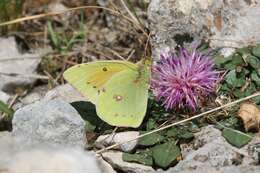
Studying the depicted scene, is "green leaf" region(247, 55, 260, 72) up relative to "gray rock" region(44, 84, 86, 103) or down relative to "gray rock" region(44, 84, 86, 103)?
up

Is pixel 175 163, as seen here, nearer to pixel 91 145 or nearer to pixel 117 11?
pixel 91 145

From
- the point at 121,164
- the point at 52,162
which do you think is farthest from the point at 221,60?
the point at 52,162

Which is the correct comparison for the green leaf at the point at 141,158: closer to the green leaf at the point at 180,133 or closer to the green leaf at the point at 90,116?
the green leaf at the point at 180,133

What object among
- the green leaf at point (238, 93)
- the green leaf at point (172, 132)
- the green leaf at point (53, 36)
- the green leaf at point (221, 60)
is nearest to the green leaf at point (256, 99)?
the green leaf at point (238, 93)

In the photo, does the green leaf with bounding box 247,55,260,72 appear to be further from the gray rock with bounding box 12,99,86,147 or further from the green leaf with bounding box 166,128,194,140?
the gray rock with bounding box 12,99,86,147

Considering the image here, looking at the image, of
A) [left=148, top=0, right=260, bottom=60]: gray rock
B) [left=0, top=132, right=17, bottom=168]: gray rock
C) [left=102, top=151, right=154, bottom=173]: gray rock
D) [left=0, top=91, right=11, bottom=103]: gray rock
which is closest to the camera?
[left=0, top=132, right=17, bottom=168]: gray rock

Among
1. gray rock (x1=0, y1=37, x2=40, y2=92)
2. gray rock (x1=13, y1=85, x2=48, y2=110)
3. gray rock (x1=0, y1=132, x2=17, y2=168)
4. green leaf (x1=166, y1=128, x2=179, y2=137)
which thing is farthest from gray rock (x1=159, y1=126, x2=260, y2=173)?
gray rock (x1=0, y1=37, x2=40, y2=92)

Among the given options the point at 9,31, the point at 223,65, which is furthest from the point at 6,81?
the point at 223,65

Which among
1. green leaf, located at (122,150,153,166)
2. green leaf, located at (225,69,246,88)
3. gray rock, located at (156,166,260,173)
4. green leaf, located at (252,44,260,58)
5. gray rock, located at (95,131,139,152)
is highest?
green leaf, located at (252,44,260,58)
